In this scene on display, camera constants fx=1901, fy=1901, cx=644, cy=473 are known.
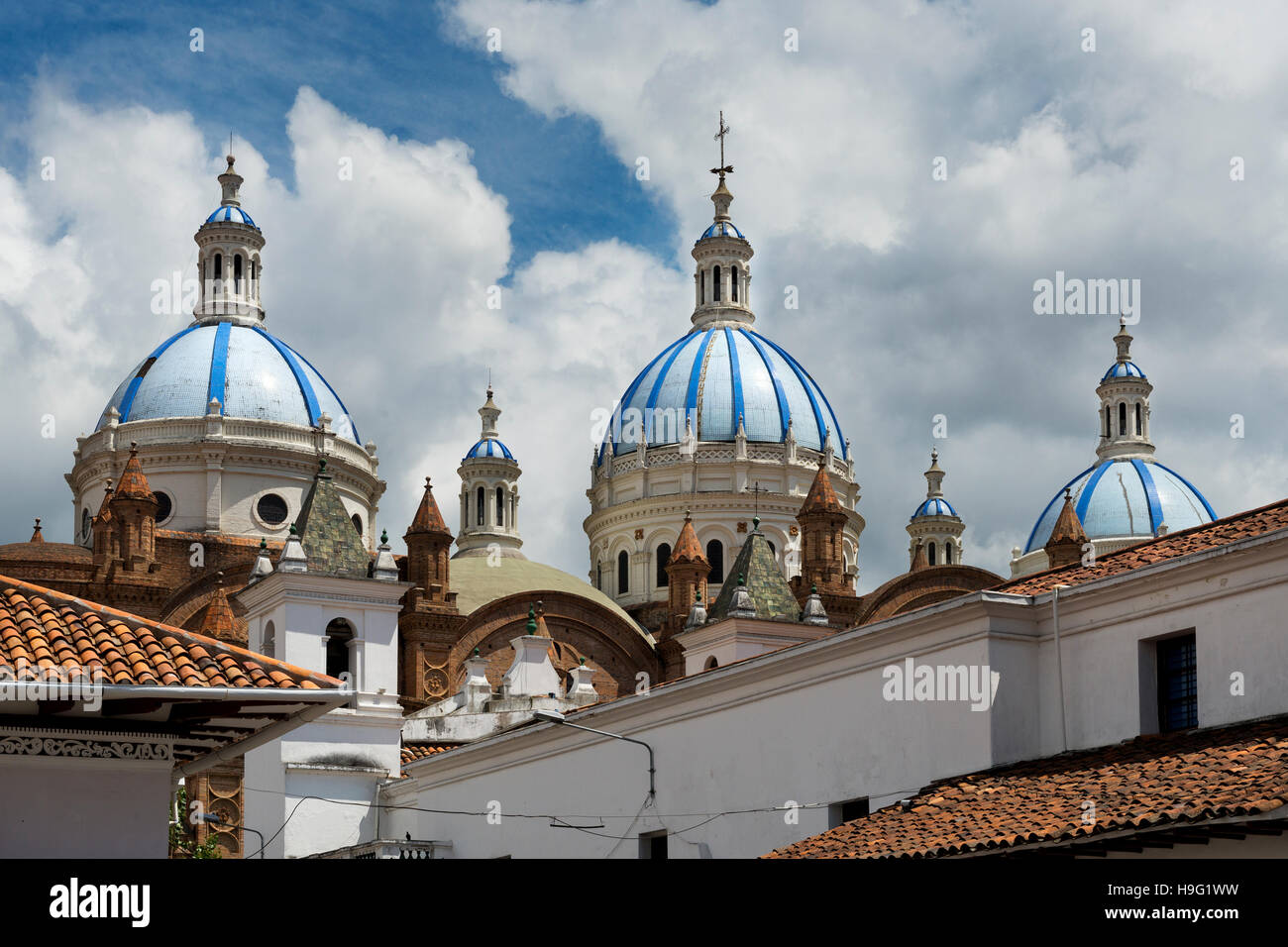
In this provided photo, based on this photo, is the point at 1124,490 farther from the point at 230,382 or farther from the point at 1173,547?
the point at 1173,547

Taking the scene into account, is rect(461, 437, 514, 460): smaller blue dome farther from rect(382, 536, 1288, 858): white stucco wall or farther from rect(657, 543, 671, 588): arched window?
rect(382, 536, 1288, 858): white stucco wall

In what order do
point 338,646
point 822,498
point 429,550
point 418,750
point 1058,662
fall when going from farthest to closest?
point 822,498
point 429,550
point 338,646
point 418,750
point 1058,662

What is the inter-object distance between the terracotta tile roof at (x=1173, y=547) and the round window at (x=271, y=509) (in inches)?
1198

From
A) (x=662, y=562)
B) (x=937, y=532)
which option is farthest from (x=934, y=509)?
(x=662, y=562)

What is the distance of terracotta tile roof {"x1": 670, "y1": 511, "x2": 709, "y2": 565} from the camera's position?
5012cm

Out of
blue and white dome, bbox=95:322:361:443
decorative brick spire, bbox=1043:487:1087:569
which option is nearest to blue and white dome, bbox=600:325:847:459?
blue and white dome, bbox=95:322:361:443

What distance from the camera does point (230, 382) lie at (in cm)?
5166

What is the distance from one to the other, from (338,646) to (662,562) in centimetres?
2029

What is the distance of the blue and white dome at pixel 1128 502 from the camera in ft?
181

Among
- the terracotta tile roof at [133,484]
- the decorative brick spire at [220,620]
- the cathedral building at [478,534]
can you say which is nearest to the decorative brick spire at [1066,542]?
the cathedral building at [478,534]

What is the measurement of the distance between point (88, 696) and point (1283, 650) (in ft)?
39.0

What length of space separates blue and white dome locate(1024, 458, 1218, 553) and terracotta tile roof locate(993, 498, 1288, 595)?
31981 millimetres
